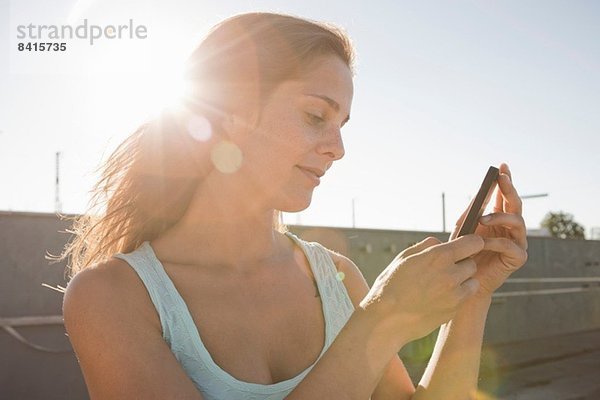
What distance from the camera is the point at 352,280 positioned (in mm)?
2471

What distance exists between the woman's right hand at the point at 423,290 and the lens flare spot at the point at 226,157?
75 cm

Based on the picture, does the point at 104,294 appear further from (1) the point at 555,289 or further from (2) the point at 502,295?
(1) the point at 555,289

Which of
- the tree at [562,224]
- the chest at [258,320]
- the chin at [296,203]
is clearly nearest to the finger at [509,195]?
the chin at [296,203]

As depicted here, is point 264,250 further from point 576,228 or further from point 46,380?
point 576,228

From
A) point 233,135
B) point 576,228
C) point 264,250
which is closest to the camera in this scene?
point 233,135

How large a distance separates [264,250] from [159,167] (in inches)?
21.0

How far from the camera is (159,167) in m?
2.28

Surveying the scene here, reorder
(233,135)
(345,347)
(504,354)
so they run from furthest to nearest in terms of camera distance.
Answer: (504,354)
(233,135)
(345,347)

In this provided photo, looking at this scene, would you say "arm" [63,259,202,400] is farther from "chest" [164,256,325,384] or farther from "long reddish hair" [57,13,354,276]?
"long reddish hair" [57,13,354,276]

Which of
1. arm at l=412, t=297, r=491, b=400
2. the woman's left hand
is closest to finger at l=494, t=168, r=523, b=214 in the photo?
the woman's left hand

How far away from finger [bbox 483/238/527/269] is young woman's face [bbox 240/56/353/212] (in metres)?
0.59

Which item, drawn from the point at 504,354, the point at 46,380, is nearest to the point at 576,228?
the point at 504,354

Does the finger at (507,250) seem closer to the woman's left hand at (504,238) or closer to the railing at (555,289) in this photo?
the woman's left hand at (504,238)

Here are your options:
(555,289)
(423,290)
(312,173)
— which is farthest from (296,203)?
(555,289)
